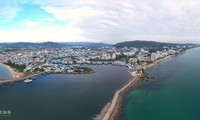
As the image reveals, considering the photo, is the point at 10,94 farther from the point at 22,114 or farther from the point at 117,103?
the point at 117,103

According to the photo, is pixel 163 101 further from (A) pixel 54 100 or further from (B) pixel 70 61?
(B) pixel 70 61

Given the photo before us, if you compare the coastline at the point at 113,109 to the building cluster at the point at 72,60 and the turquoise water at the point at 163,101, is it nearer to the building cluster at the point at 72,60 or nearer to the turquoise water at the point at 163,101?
the turquoise water at the point at 163,101

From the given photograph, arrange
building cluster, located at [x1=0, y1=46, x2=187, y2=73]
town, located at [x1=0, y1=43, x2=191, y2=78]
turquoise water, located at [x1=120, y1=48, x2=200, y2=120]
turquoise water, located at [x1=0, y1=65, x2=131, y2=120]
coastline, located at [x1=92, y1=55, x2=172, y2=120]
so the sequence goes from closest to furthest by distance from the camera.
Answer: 1. coastline, located at [x1=92, y1=55, x2=172, y2=120]
2. turquoise water, located at [x1=120, y1=48, x2=200, y2=120]
3. turquoise water, located at [x1=0, y1=65, x2=131, y2=120]
4. town, located at [x1=0, y1=43, x2=191, y2=78]
5. building cluster, located at [x1=0, y1=46, x2=187, y2=73]

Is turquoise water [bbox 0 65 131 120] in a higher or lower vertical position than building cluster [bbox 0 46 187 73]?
lower

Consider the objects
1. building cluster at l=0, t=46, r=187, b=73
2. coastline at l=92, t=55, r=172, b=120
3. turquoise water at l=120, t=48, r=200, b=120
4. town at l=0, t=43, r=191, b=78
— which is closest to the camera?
coastline at l=92, t=55, r=172, b=120

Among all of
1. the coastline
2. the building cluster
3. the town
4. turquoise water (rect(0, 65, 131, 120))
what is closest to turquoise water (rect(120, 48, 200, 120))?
the coastline

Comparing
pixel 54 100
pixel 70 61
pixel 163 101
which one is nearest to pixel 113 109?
pixel 163 101

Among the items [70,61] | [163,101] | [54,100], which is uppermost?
[70,61]

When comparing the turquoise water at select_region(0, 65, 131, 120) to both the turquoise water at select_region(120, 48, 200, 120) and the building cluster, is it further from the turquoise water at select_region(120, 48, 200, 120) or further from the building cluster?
the building cluster

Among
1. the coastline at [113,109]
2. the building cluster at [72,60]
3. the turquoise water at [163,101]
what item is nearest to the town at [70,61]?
Result: the building cluster at [72,60]

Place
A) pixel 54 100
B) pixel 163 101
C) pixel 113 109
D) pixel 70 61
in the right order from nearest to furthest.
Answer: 1. pixel 113 109
2. pixel 163 101
3. pixel 54 100
4. pixel 70 61
